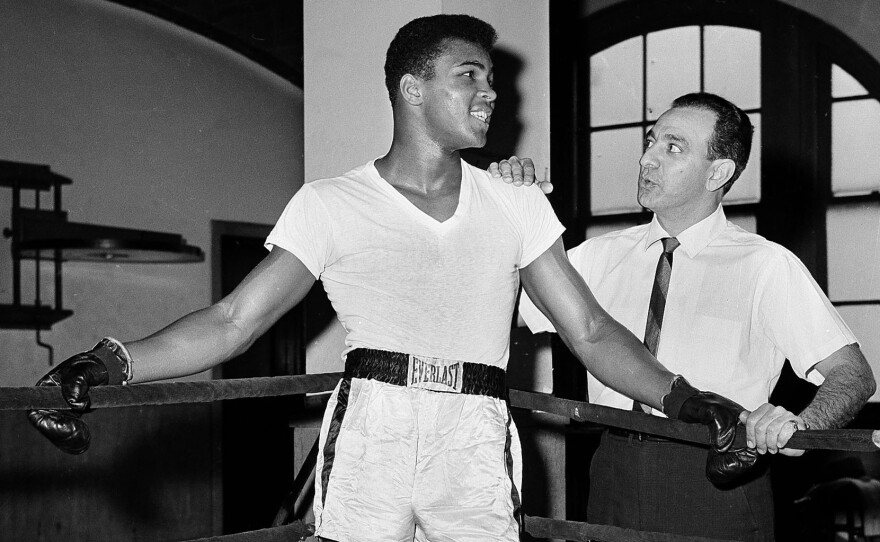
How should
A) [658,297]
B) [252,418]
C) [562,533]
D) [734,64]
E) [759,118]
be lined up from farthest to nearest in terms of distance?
1. [252,418]
2. [734,64]
3. [759,118]
4. [658,297]
5. [562,533]

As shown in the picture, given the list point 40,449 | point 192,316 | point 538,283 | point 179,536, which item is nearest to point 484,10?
point 538,283

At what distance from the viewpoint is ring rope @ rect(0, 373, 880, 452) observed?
1.39 meters

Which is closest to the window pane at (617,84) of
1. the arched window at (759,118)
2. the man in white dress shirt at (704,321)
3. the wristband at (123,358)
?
the arched window at (759,118)

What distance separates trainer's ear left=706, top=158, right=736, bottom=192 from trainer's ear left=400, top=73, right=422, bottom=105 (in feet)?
2.53

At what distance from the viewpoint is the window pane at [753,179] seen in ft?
16.2

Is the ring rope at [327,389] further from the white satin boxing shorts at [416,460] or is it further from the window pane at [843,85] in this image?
the window pane at [843,85]

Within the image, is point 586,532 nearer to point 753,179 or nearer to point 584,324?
point 584,324

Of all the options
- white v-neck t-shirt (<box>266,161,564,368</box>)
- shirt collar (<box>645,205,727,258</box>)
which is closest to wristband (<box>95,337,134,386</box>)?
white v-neck t-shirt (<box>266,161,564,368</box>)

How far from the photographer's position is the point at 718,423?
4.93 feet

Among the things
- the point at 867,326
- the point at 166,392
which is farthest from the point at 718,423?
the point at 867,326

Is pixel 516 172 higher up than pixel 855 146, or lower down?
lower down

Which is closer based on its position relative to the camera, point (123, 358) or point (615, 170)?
point (123, 358)

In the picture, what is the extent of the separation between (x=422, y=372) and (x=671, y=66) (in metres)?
4.14

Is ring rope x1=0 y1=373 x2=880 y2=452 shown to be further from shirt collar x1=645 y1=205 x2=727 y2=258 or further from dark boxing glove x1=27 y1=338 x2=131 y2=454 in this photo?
shirt collar x1=645 y1=205 x2=727 y2=258
